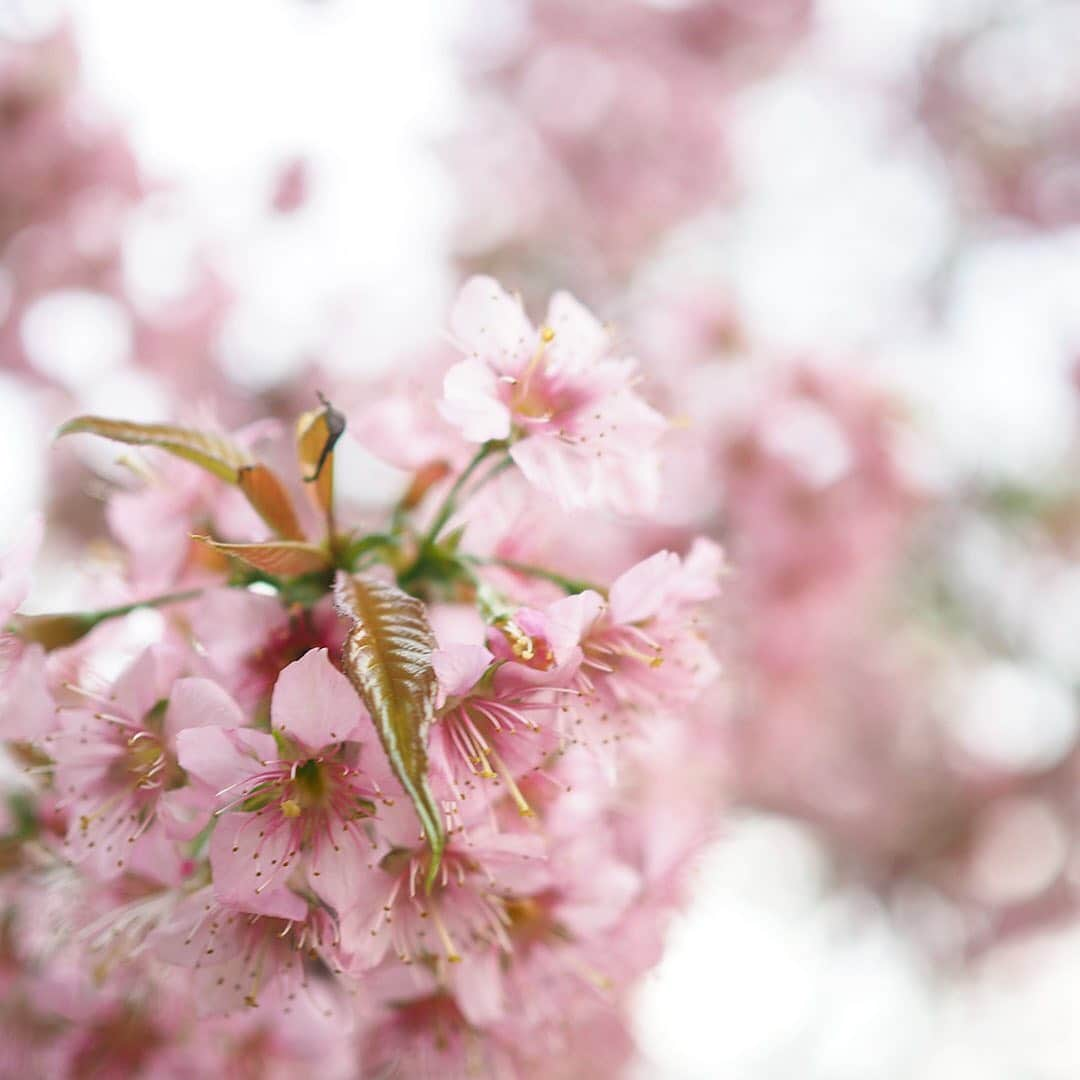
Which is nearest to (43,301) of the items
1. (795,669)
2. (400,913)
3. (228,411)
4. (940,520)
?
(228,411)

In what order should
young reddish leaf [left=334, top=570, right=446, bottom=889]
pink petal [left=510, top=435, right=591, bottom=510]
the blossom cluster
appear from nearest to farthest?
young reddish leaf [left=334, top=570, right=446, bottom=889] < the blossom cluster < pink petal [left=510, top=435, right=591, bottom=510]

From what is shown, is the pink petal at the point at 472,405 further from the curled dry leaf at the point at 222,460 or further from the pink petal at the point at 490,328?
the curled dry leaf at the point at 222,460

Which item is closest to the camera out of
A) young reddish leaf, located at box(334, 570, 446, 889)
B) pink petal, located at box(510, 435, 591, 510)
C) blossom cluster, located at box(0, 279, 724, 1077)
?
young reddish leaf, located at box(334, 570, 446, 889)

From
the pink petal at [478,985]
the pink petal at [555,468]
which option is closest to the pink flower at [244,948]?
the pink petal at [478,985]

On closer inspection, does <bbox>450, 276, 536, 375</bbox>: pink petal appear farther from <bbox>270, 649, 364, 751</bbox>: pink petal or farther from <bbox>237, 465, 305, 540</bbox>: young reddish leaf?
<bbox>270, 649, 364, 751</bbox>: pink petal

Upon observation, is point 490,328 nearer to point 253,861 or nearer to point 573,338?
point 573,338

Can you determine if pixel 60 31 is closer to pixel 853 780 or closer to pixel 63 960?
pixel 63 960

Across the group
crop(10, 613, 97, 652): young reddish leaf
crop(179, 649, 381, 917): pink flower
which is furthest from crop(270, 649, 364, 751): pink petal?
crop(10, 613, 97, 652): young reddish leaf

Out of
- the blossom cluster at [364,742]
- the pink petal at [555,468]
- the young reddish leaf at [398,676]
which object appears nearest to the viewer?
the young reddish leaf at [398,676]
